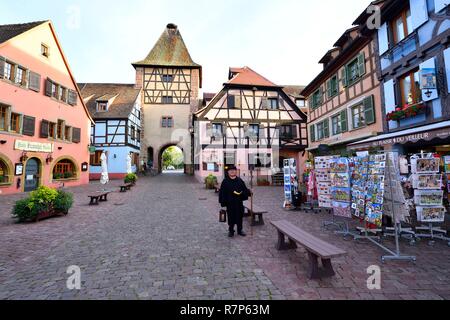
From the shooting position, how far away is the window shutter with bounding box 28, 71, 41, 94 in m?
14.0

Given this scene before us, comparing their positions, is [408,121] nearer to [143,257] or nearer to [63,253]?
[143,257]

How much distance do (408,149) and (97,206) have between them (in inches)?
534

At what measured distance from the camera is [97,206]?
365 inches

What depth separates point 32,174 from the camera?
1421 centimetres

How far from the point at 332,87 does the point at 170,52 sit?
23.6m

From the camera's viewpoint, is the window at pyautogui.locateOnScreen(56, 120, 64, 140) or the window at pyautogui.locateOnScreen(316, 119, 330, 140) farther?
the window at pyautogui.locateOnScreen(56, 120, 64, 140)

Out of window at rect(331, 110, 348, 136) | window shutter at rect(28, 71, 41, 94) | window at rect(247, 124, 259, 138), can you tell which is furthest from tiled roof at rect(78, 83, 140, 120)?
window at rect(331, 110, 348, 136)

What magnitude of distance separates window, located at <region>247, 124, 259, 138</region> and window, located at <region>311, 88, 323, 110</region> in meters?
4.73

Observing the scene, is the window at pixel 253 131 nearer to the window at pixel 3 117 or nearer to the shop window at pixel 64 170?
the shop window at pixel 64 170

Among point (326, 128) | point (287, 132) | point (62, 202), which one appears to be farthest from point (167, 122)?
point (62, 202)

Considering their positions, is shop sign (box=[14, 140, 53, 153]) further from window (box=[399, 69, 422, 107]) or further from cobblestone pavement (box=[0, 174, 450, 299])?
window (box=[399, 69, 422, 107])

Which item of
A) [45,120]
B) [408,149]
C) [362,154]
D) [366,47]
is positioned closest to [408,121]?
[408,149]

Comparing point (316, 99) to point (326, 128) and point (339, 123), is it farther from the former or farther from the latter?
point (339, 123)

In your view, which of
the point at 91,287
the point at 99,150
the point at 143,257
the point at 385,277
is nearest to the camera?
the point at 91,287
